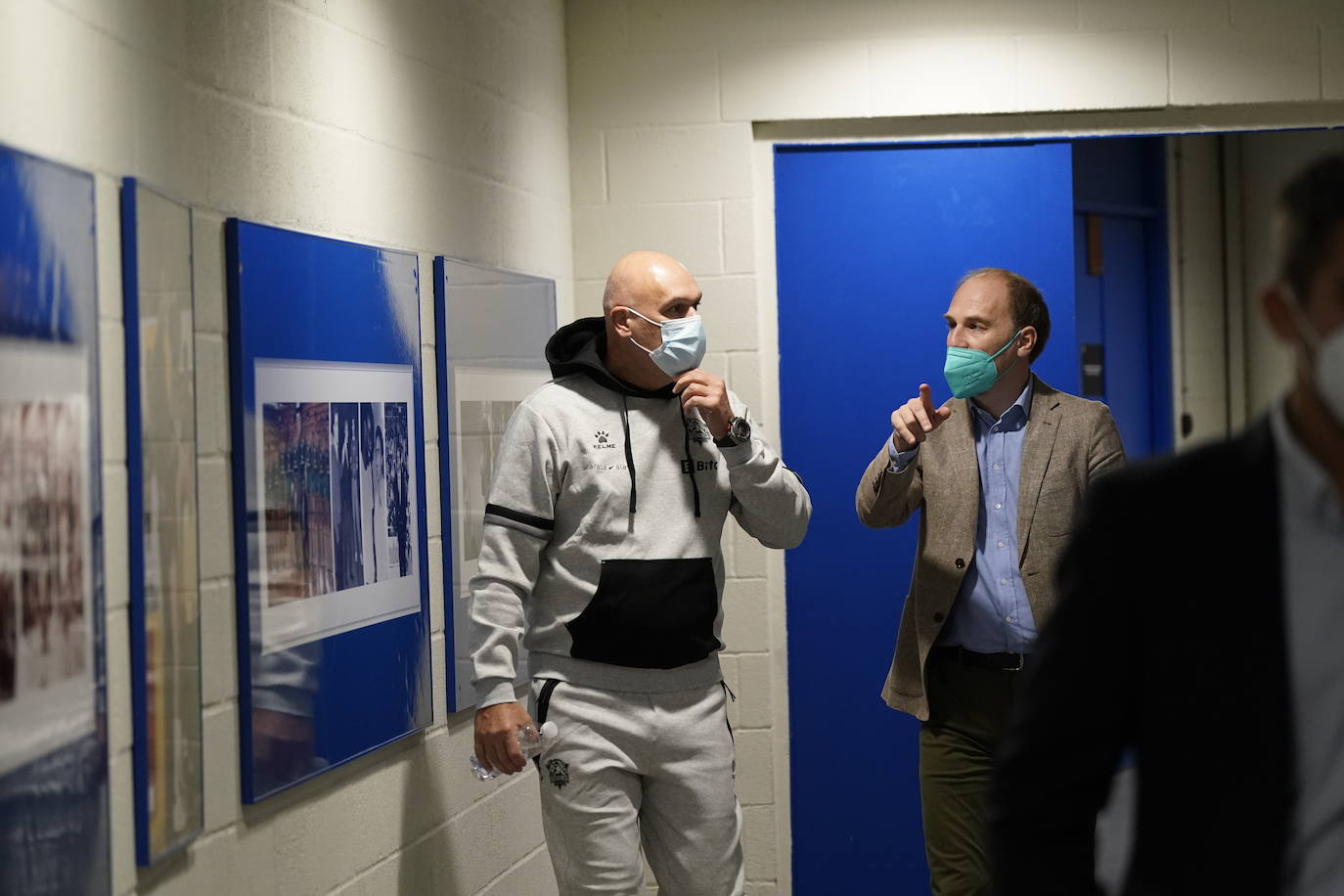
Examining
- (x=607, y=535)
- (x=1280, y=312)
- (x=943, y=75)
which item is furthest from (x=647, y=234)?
(x=1280, y=312)

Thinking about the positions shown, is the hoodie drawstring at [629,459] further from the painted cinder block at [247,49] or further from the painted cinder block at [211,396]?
the painted cinder block at [247,49]

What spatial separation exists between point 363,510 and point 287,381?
35 centimetres

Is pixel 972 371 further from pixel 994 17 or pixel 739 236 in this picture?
pixel 994 17

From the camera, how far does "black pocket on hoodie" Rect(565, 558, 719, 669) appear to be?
2.59 metres

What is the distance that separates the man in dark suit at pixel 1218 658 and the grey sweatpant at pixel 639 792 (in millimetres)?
1461

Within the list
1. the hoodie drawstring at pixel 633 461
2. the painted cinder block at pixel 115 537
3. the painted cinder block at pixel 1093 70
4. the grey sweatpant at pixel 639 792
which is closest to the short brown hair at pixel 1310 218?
the painted cinder block at pixel 115 537

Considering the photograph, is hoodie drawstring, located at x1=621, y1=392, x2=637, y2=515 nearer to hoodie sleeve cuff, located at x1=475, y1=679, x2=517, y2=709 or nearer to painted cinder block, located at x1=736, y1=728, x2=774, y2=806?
hoodie sleeve cuff, located at x1=475, y1=679, x2=517, y2=709

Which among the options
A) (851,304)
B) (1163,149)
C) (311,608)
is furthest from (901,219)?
(1163,149)

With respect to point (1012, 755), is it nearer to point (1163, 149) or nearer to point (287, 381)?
point (287, 381)

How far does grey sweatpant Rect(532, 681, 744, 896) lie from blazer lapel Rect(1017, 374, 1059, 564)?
0.68 m

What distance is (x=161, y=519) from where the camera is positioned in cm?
205

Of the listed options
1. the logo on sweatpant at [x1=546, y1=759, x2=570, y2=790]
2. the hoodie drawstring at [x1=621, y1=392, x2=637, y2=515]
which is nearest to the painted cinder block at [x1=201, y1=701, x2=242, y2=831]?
the logo on sweatpant at [x1=546, y1=759, x2=570, y2=790]

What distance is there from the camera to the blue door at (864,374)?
3.91 m

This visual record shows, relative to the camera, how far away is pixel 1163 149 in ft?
20.6
